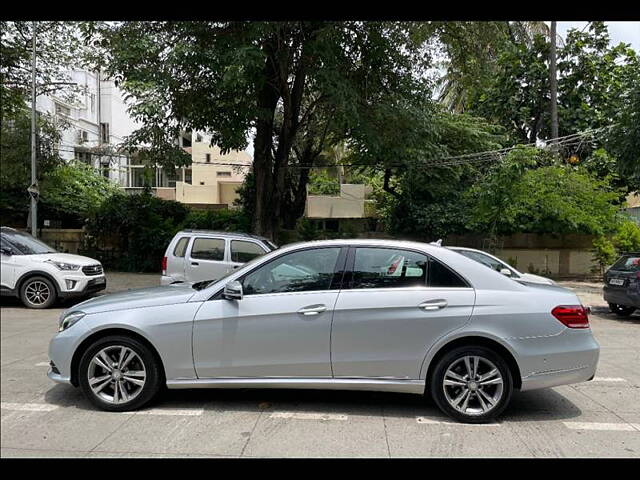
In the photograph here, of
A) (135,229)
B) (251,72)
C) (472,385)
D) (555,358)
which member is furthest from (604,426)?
(135,229)

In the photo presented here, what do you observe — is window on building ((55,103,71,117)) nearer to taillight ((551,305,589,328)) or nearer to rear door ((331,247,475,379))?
rear door ((331,247,475,379))

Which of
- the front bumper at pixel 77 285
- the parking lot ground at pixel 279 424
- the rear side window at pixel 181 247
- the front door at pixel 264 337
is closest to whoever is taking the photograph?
the parking lot ground at pixel 279 424

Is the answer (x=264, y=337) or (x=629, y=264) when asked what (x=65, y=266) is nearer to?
(x=264, y=337)

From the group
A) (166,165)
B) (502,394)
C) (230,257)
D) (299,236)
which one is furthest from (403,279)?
(299,236)

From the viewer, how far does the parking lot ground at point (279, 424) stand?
3246 millimetres

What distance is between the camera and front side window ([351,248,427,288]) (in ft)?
13.4

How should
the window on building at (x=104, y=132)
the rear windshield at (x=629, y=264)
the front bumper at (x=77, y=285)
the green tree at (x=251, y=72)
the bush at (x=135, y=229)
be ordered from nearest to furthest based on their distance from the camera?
Answer: the front bumper at (x=77, y=285) → the green tree at (x=251, y=72) → the rear windshield at (x=629, y=264) → the window on building at (x=104, y=132) → the bush at (x=135, y=229)

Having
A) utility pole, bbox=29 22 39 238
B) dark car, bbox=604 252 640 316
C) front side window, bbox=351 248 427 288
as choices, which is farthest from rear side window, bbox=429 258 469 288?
dark car, bbox=604 252 640 316

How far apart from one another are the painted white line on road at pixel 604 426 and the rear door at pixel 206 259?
6.28m

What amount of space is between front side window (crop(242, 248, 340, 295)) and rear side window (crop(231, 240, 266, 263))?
194 inches

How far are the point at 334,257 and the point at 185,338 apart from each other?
143 centimetres

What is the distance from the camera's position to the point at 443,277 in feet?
13.5

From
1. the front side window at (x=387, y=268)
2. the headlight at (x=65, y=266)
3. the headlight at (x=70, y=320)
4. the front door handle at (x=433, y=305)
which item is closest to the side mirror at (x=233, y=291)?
the front side window at (x=387, y=268)

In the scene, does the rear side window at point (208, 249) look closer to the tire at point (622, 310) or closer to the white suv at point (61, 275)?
the white suv at point (61, 275)
